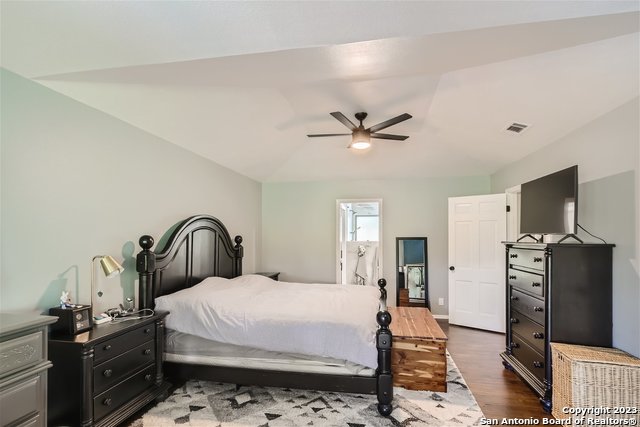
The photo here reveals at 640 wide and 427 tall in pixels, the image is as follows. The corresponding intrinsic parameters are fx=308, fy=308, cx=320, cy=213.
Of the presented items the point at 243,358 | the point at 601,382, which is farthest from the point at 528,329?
the point at 243,358

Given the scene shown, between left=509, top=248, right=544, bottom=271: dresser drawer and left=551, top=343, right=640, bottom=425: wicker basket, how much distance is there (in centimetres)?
70

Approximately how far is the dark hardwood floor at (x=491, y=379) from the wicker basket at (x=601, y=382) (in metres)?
0.38

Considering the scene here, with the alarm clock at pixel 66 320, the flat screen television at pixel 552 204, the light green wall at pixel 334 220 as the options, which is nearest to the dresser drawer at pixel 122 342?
the alarm clock at pixel 66 320

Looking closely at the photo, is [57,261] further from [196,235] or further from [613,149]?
[613,149]

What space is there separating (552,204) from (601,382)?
1.44m

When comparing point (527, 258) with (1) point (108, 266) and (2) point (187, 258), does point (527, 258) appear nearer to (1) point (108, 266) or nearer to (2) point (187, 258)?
(2) point (187, 258)

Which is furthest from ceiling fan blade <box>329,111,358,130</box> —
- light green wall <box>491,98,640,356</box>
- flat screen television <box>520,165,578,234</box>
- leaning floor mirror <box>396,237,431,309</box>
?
leaning floor mirror <box>396,237,431,309</box>

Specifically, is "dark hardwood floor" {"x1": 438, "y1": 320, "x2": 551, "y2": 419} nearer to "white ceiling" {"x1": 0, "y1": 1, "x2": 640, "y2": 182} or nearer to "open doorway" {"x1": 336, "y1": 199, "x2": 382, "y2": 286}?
"open doorway" {"x1": 336, "y1": 199, "x2": 382, "y2": 286}

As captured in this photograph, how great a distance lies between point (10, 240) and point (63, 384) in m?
0.96

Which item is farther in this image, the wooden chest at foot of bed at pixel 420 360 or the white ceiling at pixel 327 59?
the wooden chest at foot of bed at pixel 420 360

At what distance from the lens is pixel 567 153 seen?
312 centimetres

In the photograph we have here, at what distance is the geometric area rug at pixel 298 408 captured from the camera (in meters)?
2.31

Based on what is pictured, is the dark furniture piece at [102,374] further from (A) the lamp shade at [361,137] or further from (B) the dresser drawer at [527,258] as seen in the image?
(B) the dresser drawer at [527,258]

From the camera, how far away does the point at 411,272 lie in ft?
17.8
